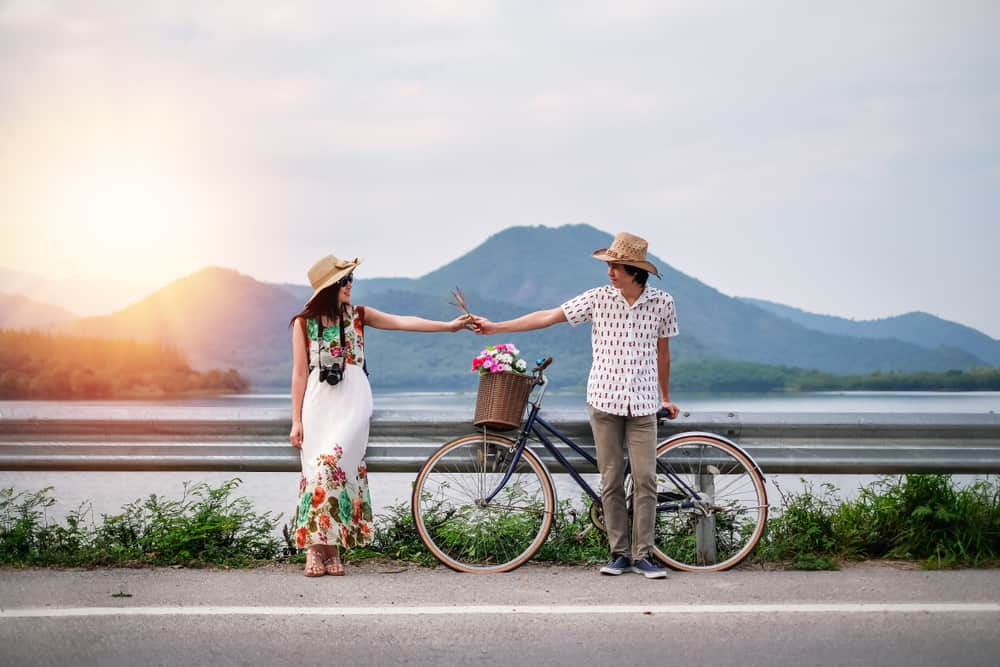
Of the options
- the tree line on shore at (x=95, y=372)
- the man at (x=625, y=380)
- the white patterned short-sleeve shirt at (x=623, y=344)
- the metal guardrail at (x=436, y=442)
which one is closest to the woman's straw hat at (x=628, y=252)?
the man at (x=625, y=380)

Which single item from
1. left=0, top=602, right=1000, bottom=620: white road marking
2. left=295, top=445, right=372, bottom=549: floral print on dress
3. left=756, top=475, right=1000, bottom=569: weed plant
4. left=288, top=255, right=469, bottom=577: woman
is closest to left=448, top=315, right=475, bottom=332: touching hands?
left=288, top=255, right=469, bottom=577: woman

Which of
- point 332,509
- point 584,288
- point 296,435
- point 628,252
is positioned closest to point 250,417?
point 296,435

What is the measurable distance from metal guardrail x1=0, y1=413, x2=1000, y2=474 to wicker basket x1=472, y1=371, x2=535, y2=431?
427 millimetres

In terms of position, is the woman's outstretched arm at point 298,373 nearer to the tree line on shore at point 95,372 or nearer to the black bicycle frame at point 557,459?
the black bicycle frame at point 557,459

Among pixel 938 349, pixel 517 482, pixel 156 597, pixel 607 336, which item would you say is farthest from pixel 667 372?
pixel 938 349

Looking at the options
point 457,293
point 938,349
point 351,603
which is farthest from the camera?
point 938,349

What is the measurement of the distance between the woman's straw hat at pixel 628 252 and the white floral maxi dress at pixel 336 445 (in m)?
1.67

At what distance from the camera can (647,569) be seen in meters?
6.14

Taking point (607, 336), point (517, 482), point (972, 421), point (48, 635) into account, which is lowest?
point (48, 635)

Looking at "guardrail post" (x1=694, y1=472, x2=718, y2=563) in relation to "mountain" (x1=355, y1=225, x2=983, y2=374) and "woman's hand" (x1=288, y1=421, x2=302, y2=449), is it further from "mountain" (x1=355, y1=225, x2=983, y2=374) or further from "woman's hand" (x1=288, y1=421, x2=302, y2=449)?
"mountain" (x1=355, y1=225, x2=983, y2=374)

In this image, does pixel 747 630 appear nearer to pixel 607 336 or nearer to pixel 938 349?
pixel 607 336

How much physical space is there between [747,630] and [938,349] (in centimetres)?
20139

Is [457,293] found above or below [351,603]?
above

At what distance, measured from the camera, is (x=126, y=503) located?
6.82 metres
